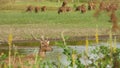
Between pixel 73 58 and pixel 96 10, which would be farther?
pixel 73 58

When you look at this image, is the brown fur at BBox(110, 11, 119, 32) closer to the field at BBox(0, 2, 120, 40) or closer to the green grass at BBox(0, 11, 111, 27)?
the field at BBox(0, 2, 120, 40)

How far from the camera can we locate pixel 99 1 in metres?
2.98

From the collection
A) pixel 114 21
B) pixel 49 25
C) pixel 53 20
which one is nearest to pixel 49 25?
pixel 49 25

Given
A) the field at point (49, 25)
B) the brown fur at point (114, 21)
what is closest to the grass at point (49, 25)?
the field at point (49, 25)

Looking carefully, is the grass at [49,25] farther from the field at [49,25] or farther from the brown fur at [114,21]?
the brown fur at [114,21]

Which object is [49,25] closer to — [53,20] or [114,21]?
[53,20]

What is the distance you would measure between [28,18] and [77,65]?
3171 centimetres

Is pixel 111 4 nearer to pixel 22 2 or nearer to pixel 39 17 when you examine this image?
pixel 39 17

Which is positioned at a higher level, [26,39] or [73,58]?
[73,58]

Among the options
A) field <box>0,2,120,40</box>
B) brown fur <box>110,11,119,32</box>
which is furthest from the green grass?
brown fur <box>110,11,119,32</box>

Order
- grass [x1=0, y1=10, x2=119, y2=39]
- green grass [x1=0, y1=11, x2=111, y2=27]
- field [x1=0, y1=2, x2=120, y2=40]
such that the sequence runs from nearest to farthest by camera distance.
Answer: field [x1=0, y1=2, x2=120, y2=40] → grass [x1=0, y1=10, x2=119, y2=39] → green grass [x1=0, y1=11, x2=111, y2=27]

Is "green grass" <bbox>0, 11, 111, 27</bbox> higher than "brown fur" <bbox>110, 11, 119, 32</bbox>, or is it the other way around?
"brown fur" <bbox>110, 11, 119, 32</bbox>

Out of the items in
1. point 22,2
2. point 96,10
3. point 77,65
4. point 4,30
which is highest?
point 96,10

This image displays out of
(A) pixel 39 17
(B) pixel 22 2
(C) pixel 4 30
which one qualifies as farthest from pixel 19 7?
(C) pixel 4 30
